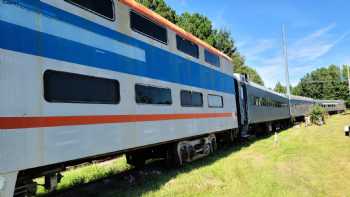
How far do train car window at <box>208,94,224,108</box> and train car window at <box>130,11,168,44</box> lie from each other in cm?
332

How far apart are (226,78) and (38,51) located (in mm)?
9405

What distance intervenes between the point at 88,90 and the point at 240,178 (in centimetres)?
468

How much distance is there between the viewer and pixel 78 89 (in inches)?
213

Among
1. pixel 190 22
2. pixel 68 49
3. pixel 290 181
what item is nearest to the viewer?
pixel 68 49

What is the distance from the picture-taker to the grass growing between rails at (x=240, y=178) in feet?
23.4

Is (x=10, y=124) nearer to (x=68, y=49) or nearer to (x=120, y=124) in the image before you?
(x=68, y=49)

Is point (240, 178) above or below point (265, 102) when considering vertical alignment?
below

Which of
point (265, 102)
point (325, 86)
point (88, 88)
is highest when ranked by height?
point (325, 86)

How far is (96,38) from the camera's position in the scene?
5988mm

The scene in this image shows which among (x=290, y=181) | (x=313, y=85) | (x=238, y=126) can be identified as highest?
(x=313, y=85)

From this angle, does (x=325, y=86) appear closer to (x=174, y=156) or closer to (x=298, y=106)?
(x=298, y=106)

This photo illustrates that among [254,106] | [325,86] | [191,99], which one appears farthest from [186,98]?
[325,86]

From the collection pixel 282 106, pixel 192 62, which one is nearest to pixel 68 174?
pixel 192 62

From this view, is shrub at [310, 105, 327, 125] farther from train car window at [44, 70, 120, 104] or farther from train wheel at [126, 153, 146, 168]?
train car window at [44, 70, 120, 104]
